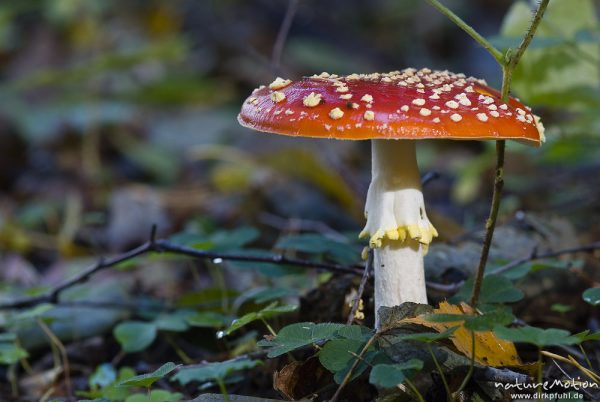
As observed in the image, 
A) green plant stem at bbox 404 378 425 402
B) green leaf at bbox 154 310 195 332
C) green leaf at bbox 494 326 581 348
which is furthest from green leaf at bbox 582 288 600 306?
green leaf at bbox 154 310 195 332

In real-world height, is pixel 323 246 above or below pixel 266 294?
above

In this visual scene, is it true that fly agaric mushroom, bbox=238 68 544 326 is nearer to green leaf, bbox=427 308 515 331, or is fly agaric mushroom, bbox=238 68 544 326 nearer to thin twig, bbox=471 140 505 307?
thin twig, bbox=471 140 505 307

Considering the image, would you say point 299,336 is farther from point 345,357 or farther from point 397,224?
point 397,224

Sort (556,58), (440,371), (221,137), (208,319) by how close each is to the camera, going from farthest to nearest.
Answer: (221,137) < (556,58) < (208,319) < (440,371)

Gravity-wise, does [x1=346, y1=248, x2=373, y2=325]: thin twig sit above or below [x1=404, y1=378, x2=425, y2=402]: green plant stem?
above

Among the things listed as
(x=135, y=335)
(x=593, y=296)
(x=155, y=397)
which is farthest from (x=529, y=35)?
(x=135, y=335)
